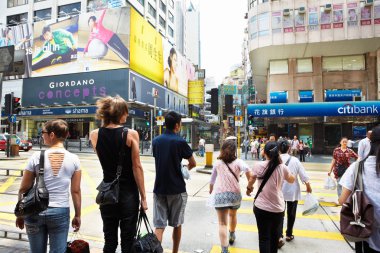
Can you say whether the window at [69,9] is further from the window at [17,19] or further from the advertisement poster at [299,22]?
the advertisement poster at [299,22]

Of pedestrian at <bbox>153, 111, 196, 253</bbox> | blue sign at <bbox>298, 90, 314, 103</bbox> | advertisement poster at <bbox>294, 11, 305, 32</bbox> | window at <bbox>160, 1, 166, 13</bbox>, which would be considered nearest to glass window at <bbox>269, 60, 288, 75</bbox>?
blue sign at <bbox>298, 90, 314, 103</bbox>

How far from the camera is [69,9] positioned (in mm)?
42875

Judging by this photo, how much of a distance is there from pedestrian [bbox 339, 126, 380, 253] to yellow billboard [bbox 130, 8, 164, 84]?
110 feet

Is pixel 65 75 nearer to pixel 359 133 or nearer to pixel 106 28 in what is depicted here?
pixel 106 28

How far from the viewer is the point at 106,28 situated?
34.5m

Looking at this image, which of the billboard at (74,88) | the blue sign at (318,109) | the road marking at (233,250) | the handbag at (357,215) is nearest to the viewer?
the handbag at (357,215)

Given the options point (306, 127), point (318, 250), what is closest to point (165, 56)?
point (306, 127)

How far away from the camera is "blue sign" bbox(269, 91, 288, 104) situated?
29016 millimetres

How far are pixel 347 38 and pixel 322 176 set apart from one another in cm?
1794

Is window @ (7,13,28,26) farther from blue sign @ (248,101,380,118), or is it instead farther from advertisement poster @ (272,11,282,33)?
blue sign @ (248,101,380,118)

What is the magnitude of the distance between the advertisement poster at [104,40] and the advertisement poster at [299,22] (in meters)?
17.9

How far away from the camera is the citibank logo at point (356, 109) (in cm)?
2270

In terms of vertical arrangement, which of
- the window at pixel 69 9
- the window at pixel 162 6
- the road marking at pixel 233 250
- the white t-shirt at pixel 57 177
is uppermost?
the window at pixel 162 6

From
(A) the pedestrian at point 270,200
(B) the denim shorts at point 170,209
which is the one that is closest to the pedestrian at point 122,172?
(B) the denim shorts at point 170,209
